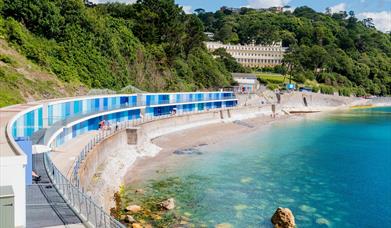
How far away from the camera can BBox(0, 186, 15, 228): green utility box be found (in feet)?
33.6

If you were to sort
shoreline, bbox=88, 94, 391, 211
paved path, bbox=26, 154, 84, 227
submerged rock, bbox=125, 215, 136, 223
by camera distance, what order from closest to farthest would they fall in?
paved path, bbox=26, 154, 84, 227, submerged rock, bbox=125, 215, 136, 223, shoreline, bbox=88, 94, 391, 211

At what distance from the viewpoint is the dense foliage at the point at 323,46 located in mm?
125125

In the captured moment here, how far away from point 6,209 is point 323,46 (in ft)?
495

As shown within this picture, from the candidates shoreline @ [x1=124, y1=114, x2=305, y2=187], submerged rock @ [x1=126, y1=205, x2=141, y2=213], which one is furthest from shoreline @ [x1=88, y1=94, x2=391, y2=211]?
submerged rock @ [x1=126, y1=205, x2=141, y2=213]

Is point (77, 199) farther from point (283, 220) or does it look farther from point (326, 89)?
point (326, 89)

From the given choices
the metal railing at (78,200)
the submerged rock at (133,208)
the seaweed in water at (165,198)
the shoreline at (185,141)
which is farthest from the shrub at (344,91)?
the metal railing at (78,200)

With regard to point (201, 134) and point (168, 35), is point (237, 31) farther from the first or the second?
point (201, 134)

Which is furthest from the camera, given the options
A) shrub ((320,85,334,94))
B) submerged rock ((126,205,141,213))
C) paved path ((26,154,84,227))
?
shrub ((320,85,334,94))

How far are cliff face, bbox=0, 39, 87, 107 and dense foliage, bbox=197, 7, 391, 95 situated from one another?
288 ft

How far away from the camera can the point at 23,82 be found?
34.6 metres

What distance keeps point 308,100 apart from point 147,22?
1898 inches

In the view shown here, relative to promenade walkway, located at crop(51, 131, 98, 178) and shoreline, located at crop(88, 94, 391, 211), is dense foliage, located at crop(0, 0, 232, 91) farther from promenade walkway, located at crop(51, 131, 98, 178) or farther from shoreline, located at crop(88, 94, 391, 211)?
promenade walkway, located at crop(51, 131, 98, 178)

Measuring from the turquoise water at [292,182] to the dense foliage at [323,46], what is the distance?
76.0 m

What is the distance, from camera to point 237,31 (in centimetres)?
16362
